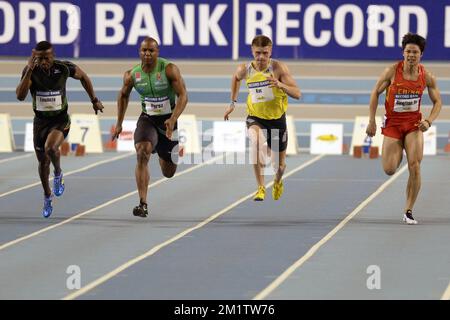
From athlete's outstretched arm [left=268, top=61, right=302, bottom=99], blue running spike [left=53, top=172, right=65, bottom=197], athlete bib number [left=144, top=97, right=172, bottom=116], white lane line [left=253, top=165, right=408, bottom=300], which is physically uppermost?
athlete's outstretched arm [left=268, top=61, right=302, bottom=99]

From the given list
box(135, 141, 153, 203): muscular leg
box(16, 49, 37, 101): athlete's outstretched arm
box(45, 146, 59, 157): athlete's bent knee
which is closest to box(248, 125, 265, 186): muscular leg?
box(135, 141, 153, 203): muscular leg

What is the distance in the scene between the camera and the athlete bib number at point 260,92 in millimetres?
15391

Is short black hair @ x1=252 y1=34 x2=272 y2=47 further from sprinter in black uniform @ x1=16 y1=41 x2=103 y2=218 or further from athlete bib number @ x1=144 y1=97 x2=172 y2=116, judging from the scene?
sprinter in black uniform @ x1=16 y1=41 x2=103 y2=218

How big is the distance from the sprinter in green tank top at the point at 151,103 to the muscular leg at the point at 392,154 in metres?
2.11

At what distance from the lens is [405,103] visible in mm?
13898

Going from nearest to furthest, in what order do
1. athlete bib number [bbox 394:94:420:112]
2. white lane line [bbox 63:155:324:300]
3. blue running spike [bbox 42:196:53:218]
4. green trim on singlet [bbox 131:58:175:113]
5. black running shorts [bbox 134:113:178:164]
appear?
white lane line [bbox 63:155:324:300], athlete bib number [bbox 394:94:420:112], black running shorts [bbox 134:113:178:164], green trim on singlet [bbox 131:58:175:113], blue running spike [bbox 42:196:53:218]

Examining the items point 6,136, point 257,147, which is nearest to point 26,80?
point 257,147

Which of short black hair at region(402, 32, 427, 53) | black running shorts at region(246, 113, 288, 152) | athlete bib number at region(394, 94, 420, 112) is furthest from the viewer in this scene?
black running shorts at region(246, 113, 288, 152)

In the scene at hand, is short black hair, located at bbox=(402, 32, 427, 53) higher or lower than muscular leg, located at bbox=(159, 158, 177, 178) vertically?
higher

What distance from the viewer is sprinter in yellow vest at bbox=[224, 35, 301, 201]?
15.3 m

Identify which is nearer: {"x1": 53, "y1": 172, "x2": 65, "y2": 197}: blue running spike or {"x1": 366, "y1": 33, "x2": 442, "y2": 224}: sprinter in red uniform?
{"x1": 366, "y1": 33, "x2": 442, "y2": 224}: sprinter in red uniform

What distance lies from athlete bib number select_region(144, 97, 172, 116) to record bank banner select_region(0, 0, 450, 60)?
32.0 feet

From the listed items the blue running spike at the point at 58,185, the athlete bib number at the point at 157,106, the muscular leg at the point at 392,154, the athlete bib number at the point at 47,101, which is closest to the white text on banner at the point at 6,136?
the blue running spike at the point at 58,185

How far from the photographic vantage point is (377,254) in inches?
473
